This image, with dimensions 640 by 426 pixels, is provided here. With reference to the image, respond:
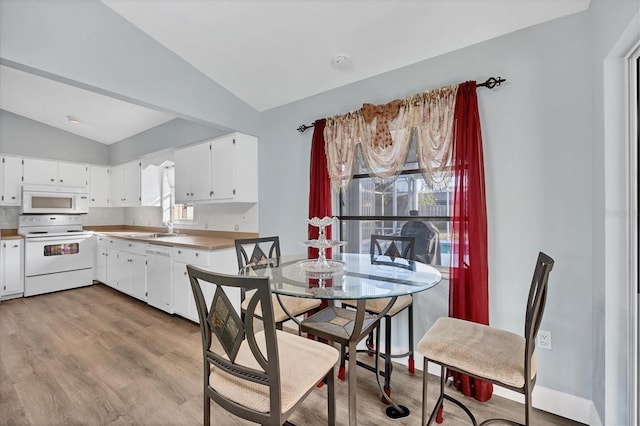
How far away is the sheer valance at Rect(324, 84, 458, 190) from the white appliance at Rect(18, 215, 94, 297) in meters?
4.58

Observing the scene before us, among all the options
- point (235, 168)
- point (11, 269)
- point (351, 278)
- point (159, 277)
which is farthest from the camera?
point (11, 269)

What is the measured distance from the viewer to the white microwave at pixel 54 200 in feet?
14.2

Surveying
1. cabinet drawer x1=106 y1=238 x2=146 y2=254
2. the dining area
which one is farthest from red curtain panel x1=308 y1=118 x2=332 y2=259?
cabinet drawer x1=106 y1=238 x2=146 y2=254

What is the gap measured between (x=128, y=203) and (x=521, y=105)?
5.51m

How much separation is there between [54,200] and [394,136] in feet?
17.5

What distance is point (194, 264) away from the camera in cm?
311

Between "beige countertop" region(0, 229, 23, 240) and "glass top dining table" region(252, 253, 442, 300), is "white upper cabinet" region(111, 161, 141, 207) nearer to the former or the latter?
"beige countertop" region(0, 229, 23, 240)

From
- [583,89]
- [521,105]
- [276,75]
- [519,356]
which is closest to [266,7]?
[276,75]

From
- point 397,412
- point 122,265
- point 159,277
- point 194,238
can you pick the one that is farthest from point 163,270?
point 397,412

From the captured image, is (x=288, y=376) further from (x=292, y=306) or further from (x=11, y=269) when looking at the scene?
(x=11, y=269)

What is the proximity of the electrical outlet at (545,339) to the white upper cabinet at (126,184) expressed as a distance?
532cm

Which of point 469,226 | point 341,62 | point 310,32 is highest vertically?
point 310,32

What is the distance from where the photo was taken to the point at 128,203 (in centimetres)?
495

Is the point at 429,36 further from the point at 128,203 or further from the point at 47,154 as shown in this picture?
the point at 47,154
